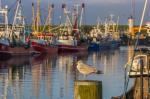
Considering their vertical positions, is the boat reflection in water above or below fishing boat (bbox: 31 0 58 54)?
above

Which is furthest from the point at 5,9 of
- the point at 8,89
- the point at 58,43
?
the point at 8,89

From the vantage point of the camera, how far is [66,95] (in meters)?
29.7

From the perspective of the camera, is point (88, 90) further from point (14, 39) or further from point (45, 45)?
point (45, 45)

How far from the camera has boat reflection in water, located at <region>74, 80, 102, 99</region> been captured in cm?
1182

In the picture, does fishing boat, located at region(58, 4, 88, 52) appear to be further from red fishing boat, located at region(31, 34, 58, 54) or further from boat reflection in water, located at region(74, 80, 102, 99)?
boat reflection in water, located at region(74, 80, 102, 99)

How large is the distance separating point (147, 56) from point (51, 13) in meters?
100

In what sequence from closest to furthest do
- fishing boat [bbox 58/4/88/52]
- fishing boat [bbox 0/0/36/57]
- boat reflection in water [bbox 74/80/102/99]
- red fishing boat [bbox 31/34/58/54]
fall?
1. boat reflection in water [bbox 74/80/102/99]
2. fishing boat [bbox 0/0/36/57]
3. red fishing boat [bbox 31/34/58/54]
4. fishing boat [bbox 58/4/88/52]

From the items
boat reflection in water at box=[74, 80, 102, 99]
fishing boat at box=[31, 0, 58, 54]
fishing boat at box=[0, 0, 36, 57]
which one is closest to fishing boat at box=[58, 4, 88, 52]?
fishing boat at box=[31, 0, 58, 54]

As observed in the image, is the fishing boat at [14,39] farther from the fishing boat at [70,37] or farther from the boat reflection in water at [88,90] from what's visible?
the boat reflection in water at [88,90]

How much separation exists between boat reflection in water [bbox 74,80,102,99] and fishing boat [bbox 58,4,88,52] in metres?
95.1

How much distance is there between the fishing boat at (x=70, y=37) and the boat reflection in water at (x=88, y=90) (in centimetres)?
9508

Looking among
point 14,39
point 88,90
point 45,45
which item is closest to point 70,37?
point 45,45

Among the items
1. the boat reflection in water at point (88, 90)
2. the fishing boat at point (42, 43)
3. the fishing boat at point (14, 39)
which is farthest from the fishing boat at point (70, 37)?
the boat reflection in water at point (88, 90)

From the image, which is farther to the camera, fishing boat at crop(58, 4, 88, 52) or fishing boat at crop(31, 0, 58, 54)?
fishing boat at crop(58, 4, 88, 52)
